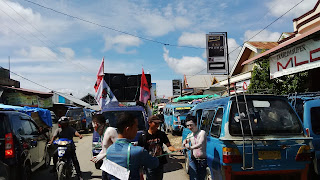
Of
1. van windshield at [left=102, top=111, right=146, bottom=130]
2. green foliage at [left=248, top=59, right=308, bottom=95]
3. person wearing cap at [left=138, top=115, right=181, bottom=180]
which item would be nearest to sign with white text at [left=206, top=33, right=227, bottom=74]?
green foliage at [left=248, top=59, right=308, bottom=95]

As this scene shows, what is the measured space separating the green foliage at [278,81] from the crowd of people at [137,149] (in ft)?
29.5

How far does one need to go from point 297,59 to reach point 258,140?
784cm

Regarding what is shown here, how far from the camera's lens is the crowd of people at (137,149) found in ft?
8.91

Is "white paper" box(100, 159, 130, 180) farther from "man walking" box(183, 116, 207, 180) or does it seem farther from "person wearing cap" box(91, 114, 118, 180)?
"man walking" box(183, 116, 207, 180)

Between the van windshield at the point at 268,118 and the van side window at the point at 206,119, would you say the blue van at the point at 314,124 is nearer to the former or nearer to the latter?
the van windshield at the point at 268,118

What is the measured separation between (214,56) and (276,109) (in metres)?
12.7

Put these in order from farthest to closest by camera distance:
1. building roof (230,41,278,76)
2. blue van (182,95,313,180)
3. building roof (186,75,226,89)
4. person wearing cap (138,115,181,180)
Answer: building roof (186,75,226,89), building roof (230,41,278,76), person wearing cap (138,115,181,180), blue van (182,95,313,180)

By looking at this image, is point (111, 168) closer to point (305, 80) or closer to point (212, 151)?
point (212, 151)

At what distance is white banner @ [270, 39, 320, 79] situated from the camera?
392 inches

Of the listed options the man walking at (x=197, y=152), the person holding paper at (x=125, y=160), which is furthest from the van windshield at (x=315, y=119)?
A: the person holding paper at (x=125, y=160)

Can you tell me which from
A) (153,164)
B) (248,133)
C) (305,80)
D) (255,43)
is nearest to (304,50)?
(305,80)

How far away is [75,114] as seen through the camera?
22.6 metres

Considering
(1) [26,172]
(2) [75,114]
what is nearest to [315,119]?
(1) [26,172]

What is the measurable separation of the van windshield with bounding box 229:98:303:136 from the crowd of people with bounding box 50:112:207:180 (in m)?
0.65
